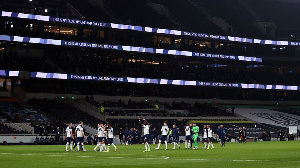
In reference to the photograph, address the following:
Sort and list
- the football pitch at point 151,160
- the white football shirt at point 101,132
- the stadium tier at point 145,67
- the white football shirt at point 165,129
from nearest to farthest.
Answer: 1. the football pitch at point 151,160
2. the white football shirt at point 101,132
3. the white football shirt at point 165,129
4. the stadium tier at point 145,67

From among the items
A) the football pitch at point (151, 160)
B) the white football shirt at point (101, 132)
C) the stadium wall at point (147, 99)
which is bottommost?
the football pitch at point (151, 160)

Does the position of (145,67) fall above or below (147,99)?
above

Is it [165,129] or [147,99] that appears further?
[147,99]

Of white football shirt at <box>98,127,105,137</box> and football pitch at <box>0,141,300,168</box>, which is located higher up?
white football shirt at <box>98,127,105,137</box>

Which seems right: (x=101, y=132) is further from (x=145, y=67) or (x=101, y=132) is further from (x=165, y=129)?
(x=145, y=67)

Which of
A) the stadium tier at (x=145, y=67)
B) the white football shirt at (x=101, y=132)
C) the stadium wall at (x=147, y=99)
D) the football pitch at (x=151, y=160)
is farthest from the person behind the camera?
the stadium wall at (x=147, y=99)

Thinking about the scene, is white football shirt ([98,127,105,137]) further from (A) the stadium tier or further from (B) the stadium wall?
(B) the stadium wall

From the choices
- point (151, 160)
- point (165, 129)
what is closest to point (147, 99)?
point (165, 129)

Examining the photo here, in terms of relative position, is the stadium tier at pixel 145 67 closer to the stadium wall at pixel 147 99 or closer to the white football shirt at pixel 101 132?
the stadium wall at pixel 147 99

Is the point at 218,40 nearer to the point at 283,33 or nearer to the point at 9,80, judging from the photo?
the point at 283,33

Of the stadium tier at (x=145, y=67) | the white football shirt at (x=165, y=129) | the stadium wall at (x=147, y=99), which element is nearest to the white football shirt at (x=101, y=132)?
the white football shirt at (x=165, y=129)

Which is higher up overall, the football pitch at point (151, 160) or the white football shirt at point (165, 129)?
the white football shirt at point (165, 129)

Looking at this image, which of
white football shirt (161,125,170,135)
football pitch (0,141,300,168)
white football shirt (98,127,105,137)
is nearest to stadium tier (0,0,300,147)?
white football shirt (161,125,170,135)

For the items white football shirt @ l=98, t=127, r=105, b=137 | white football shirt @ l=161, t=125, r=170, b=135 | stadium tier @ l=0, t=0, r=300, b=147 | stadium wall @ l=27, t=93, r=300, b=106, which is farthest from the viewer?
stadium wall @ l=27, t=93, r=300, b=106
